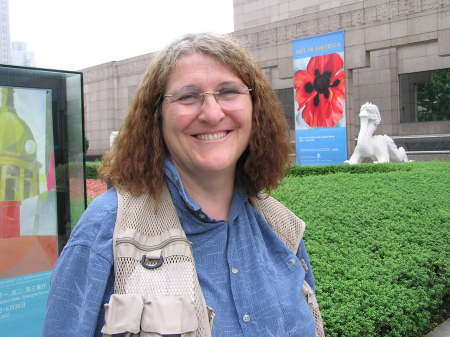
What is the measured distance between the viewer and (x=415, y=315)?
12.1 feet

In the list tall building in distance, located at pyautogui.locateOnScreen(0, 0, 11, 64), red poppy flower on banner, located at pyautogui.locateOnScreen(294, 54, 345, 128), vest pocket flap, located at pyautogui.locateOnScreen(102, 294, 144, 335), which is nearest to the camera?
vest pocket flap, located at pyautogui.locateOnScreen(102, 294, 144, 335)

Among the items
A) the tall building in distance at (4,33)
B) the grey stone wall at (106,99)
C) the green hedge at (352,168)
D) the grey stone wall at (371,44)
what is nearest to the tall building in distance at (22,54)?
the tall building in distance at (4,33)

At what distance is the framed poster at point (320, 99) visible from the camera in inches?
658

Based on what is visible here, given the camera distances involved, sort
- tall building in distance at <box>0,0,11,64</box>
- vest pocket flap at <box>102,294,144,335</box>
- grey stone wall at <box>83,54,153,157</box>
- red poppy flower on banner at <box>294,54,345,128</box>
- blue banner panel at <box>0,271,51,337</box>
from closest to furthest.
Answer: vest pocket flap at <box>102,294,144,335</box>, blue banner panel at <box>0,271,51,337</box>, tall building in distance at <box>0,0,11,64</box>, red poppy flower on banner at <box>294,54,345,128</box>, grey stone wall at <box>83,54,153,157</box>

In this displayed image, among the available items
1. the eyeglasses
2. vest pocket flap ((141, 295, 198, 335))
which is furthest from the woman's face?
vest pocket flap ((141, 295, 198, 335))

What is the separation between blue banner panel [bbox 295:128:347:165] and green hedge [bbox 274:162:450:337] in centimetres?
901

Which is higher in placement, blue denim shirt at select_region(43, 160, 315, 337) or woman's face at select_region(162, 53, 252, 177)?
woman's face at select_region(162, 53, 252, 177)

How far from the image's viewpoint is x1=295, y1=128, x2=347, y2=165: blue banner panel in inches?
655

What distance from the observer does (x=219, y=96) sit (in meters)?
1.50

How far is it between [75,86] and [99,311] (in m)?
1.85

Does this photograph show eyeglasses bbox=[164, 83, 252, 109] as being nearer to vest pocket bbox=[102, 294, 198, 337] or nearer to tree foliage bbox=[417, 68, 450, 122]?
vest pocket bbox=[102, 294, 198, 337]

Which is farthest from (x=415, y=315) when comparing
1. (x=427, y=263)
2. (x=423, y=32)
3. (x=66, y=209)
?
(x=423, y=32)

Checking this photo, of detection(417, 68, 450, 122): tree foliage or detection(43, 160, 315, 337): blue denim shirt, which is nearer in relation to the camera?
detection(43, 160, 315, 337): blue denim shirt

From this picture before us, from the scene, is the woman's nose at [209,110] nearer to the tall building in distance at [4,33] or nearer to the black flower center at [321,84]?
the tall building in distance at [4,33]
